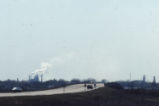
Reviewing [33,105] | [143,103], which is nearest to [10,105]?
[33,105]

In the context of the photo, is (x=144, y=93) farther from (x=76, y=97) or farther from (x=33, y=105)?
(x=33, y=105)

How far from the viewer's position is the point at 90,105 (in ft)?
201

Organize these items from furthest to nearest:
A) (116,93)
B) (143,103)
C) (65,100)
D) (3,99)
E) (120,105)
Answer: (116,93) < (143,103) < (120,105) < (65,100) < (3,99)

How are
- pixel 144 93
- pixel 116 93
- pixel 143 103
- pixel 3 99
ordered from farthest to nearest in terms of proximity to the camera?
pixel 144 93, pixel 116 93, pixel 143 103, pixel 3 99

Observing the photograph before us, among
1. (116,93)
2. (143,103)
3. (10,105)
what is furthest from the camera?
(116,93)

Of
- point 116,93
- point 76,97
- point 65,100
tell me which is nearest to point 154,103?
point 116,93

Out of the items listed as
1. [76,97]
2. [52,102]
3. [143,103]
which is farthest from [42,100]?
[143,103]

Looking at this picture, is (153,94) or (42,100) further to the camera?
(153,94)

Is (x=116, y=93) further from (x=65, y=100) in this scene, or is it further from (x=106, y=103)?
(x=65, y=100)

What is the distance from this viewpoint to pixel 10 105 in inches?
2055

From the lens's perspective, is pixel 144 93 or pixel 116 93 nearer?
pixel 116 93

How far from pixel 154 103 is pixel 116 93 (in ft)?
25.0

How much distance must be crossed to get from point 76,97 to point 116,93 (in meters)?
14.8

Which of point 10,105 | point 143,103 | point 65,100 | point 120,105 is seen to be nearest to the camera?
point 10,105
